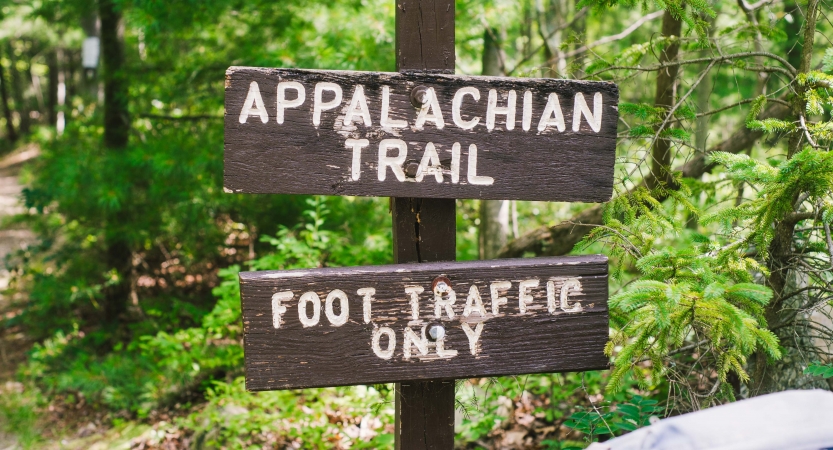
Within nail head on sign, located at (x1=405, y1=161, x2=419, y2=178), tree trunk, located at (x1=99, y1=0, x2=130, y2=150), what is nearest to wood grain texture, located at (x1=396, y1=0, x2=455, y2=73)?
nail head on sign, located at (x1=405, y1=161, x2=419, y2=178)

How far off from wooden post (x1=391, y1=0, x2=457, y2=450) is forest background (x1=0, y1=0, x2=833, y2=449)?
0.25 metres

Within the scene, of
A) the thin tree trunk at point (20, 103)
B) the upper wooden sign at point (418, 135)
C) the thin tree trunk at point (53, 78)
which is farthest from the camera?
the thin tree trunk at point (20, 103)

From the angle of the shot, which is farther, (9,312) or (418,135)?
(9,312)

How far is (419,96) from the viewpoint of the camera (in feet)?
5.52

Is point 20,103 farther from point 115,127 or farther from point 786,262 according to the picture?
point 786,262

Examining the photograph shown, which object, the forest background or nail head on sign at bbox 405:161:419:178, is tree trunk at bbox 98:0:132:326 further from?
nail head on sign at bbox 405:161:419:178

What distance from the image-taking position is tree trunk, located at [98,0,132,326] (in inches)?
208

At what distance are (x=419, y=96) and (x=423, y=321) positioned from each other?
25.8 inches

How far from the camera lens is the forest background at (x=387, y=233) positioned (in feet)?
6.42

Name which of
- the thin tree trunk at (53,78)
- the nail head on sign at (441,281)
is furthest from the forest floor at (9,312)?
the thin tree trunk at (53,78)

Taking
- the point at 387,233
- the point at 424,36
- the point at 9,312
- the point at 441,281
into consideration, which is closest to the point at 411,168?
the point at 441,281

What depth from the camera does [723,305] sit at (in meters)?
1.58

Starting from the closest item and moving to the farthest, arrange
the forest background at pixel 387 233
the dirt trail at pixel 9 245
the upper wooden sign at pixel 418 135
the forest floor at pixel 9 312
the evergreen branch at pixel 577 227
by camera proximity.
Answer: the upper wooden sign at pixel 418 135 < the forest background at pixel 387 233 < the evergreen branch at pixel 577 227 < the forest floor at pixel 9 312 < the dirt trail at pixel 9 245

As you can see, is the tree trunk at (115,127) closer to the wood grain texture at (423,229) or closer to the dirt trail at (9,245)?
the dirt trail at (9,245)
